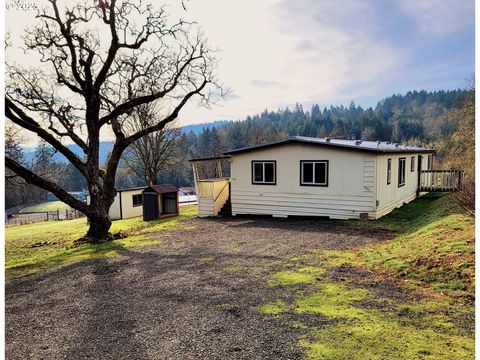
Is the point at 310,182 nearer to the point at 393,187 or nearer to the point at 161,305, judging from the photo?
the point at 393,187

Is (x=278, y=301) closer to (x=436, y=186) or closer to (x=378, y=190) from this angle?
(x=378, y=190)

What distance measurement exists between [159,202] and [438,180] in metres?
15.7

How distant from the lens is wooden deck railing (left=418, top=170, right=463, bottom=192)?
17.5m

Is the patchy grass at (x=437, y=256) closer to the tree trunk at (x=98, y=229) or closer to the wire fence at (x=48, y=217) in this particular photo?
the tree trunk at (x=98, y=229)

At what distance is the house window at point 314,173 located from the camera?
519 inches

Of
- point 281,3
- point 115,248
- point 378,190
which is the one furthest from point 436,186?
point 115,248

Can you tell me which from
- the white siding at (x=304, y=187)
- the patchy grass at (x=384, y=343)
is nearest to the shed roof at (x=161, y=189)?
the white siding at (x=304, y=187)

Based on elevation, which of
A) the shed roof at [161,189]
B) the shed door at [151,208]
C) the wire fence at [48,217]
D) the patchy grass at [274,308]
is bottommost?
the wire fence at [48,217]

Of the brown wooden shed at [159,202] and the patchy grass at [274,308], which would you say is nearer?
the patchy grass at [274,308]

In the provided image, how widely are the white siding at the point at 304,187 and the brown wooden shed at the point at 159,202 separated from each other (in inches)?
221

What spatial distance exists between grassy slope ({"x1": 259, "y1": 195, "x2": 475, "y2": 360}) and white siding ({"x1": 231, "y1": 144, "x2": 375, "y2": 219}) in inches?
188

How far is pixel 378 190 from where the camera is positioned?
12562 millimetres

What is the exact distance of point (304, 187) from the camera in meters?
13.6

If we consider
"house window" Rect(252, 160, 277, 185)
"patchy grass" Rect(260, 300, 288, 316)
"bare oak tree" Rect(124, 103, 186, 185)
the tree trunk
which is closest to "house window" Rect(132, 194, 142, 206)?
"bare oak tree" Rect(124, 103, 186, 185)
